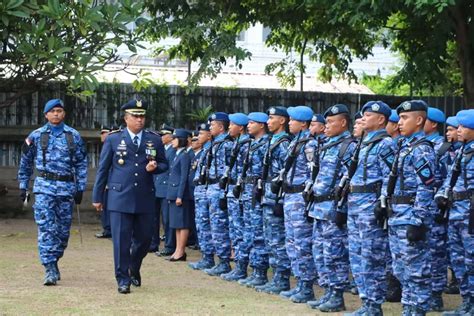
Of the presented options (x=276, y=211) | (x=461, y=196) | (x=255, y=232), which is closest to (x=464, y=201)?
(x=461, y=196)

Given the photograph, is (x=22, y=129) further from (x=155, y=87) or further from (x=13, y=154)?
(x=155, y=87)

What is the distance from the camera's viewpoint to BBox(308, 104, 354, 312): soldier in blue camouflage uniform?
415 inches

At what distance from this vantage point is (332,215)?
416 inches

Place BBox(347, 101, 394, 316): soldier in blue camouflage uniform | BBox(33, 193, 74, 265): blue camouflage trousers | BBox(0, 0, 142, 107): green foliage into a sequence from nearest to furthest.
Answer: BBox(347, 101, 394, 316): soldier in blue camouflage uniform
BBox(0, 0, 142, 107): green foliage
BBox(33, 193, 74, 265): blue camouflage trousers

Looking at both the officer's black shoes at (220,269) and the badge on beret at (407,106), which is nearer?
the badge on beret at (407,106)

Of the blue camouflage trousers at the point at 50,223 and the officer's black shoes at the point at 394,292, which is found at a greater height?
the blue camouflage trousers at the point at 50,223

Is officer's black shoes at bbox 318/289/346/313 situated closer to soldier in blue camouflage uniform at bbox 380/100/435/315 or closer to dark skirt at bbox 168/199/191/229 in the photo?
soldier in blue camouflage uniform at bbox 380/100/435/315

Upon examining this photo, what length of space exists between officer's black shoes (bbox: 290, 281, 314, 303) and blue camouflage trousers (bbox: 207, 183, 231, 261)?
258 cm

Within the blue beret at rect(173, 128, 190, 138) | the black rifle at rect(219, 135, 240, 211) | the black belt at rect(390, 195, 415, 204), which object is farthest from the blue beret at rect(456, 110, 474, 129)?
the blue beret at rect(173, 128, 190, 138)

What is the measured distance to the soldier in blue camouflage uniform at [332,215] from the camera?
10539 mm

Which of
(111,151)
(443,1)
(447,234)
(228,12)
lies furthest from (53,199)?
(228,12)

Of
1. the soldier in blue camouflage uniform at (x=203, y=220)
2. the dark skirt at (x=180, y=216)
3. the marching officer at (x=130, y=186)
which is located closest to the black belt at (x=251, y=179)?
the marching officer at (x=130, y=186)

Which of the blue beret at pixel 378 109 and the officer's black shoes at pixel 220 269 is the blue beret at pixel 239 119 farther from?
the blue beret at pixel 378 109

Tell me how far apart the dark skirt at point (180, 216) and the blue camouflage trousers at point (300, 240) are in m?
4.10
